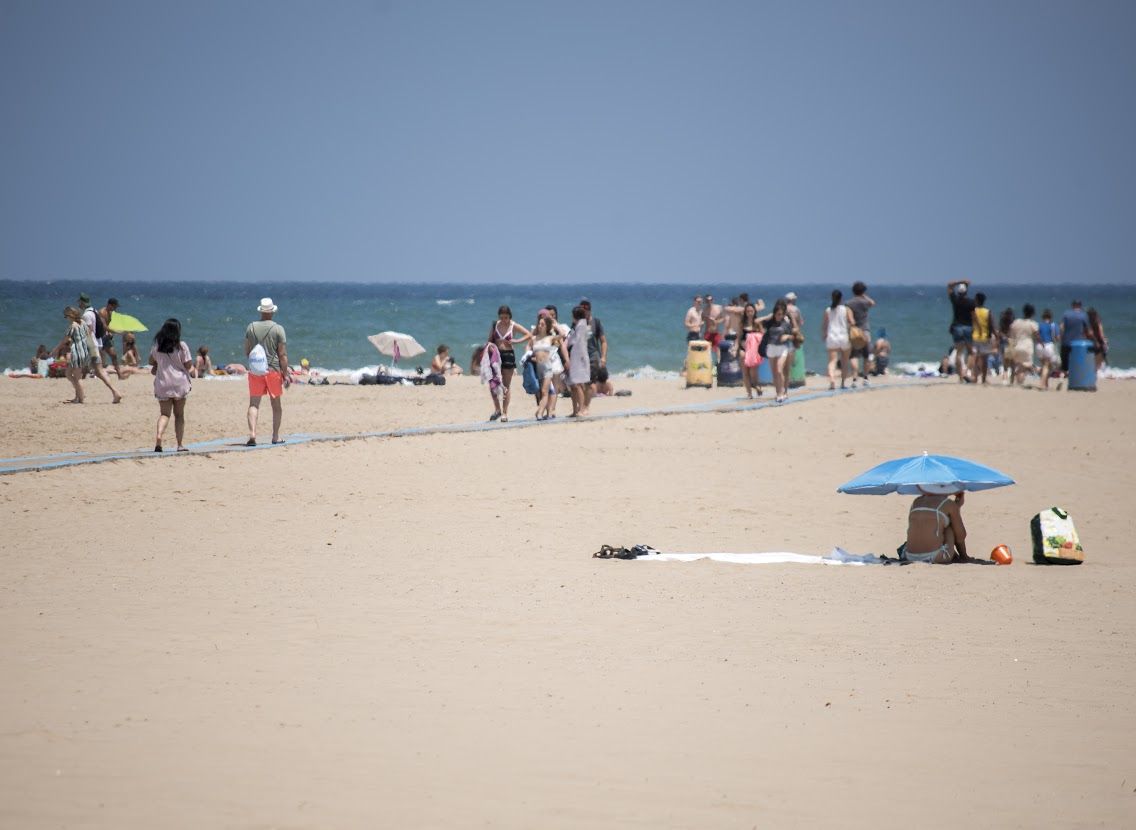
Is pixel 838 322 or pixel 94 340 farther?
pixel 838 322

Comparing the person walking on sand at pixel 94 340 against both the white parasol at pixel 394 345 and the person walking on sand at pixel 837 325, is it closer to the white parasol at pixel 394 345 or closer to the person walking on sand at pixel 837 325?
the white parasol at pixel 394 345

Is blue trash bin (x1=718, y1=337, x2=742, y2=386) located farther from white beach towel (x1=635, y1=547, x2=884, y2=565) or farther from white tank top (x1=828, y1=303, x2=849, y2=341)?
white beach towel (x1=635, y1=547, x2=884, y2=565)

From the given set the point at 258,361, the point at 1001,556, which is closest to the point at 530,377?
the point at 258,361

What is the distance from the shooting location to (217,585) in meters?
7.77

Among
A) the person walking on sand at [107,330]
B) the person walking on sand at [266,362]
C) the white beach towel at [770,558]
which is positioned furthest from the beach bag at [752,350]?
the person walking on sand at [107,330]

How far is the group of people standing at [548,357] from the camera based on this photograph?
1667 cm

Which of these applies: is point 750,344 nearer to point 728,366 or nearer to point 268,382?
point 728,366

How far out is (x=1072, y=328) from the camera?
22.4 m

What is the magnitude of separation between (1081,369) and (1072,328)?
2.43 feet

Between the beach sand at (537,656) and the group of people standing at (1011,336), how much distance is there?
9.05 m

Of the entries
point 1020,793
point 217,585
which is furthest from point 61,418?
point 1020,793

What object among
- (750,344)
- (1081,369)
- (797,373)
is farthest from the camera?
(797,373)

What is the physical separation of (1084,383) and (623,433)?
34.3ft

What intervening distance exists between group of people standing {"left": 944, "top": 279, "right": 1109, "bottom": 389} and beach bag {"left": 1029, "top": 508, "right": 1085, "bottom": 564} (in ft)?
40.6
